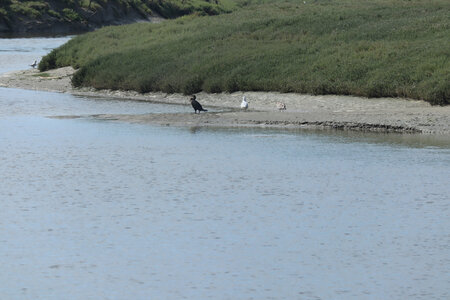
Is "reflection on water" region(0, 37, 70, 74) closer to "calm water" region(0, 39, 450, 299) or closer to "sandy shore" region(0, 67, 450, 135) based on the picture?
"sandy shore" region(0, 67, 450, 135)

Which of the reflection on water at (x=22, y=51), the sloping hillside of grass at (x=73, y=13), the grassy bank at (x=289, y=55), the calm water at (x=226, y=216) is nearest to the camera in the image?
the calm water at (x=226, y=216)

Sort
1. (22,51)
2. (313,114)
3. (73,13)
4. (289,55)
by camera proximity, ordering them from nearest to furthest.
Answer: (313,114), (289,55), (22,51), (73,13)

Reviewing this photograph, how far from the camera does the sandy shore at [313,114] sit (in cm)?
3003

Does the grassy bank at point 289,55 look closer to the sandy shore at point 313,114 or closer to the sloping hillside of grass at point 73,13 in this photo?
the sandy shore at point 313,114

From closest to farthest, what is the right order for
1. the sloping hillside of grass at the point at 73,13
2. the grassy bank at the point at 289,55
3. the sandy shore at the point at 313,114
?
the sandy shore at the point at 313,114
the grassy bank at the point at 289,55
the sloping hillside of grass at the point at 73,13

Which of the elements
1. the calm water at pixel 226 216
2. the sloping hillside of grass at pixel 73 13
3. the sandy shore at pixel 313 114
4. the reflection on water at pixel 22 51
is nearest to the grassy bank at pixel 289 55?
the sandy shore at pixel 313 114

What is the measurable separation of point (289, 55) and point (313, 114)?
34.9 feet

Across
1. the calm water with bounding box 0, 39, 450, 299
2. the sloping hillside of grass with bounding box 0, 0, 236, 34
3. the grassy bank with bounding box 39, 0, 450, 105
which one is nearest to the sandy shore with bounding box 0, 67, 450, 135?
the grassy bank with bounding box 39, 0, 450, 105

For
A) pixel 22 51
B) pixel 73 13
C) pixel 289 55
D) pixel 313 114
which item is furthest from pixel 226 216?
pixel 73 13

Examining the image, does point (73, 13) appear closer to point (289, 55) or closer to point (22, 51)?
point (22, 51)

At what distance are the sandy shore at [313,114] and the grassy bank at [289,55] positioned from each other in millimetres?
657

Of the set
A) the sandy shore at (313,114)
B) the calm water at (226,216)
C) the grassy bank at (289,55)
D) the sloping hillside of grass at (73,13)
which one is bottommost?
the calm water at (226,216)

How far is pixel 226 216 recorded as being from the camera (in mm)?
17281

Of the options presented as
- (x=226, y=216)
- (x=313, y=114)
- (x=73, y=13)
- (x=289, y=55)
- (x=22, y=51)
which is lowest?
(x=226, y=216)
